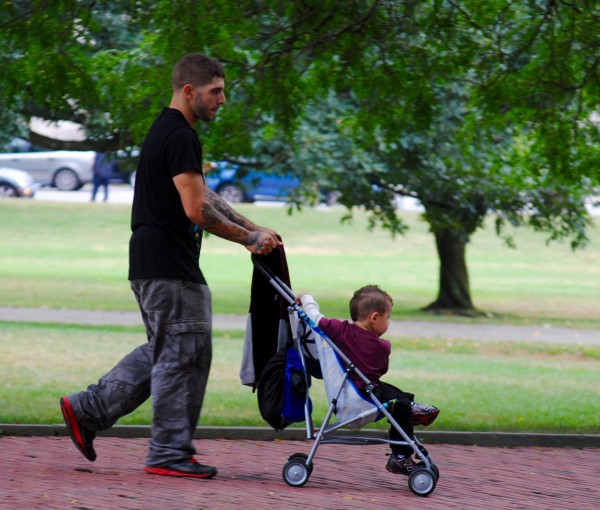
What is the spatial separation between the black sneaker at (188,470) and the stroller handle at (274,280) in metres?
1.00

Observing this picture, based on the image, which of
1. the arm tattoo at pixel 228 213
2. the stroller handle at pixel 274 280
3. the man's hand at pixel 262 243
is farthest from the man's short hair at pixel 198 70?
the stroller handle at pixel 274 280

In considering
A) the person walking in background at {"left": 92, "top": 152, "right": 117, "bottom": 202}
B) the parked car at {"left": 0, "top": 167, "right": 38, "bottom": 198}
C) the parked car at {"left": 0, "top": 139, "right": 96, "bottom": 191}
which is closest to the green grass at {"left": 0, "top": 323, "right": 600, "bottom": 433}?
the person walking in background at {"left": 92, "top": 152, "right": 117, "bottom": 202}

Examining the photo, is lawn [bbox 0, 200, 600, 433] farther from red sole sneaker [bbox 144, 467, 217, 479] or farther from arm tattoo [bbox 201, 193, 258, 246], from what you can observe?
arm tattoo [bbox 201, 193, 258, 246]

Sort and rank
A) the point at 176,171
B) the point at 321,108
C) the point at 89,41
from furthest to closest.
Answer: the point at 321,108 → the point at 89,41 → the point at 176,171

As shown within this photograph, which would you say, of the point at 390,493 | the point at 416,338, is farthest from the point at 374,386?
the point at 416,338

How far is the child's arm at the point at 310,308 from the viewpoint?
681 cm

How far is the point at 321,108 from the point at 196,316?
51.9 feet

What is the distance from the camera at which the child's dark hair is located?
22.6ft

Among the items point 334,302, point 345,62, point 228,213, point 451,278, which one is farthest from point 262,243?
point 334,302

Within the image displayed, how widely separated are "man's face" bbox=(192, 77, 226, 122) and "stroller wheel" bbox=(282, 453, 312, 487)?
6.25 ft

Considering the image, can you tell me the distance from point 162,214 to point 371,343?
1298mm

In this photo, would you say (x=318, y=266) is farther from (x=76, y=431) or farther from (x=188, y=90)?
(x=188, y=90)

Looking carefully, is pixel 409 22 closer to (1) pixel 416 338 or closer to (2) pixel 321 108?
(1) pixel 416 338

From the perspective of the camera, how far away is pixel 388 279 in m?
35.6
